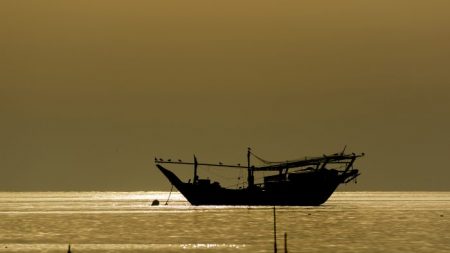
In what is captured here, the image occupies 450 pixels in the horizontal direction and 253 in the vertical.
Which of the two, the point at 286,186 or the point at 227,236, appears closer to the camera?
the point at 227,236

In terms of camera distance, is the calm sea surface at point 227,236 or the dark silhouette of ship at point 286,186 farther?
the dark silhouette of ship at point 286,186

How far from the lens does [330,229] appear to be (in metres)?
88.5

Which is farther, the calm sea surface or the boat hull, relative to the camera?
the boat hull

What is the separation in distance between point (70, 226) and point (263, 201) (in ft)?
155

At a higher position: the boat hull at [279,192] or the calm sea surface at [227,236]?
the boat hull at [279,192]

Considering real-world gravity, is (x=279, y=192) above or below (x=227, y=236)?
above

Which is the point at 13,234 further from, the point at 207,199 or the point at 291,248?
the point at 207,199

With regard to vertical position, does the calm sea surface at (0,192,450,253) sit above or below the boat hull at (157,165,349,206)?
below

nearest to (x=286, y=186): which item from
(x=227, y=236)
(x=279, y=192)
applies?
(x=279, y=192)

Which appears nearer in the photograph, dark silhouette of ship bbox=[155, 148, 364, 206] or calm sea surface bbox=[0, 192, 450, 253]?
calm sea surface bbox=[0, 192, 450, 253]

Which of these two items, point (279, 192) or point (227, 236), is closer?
point (227, 236)

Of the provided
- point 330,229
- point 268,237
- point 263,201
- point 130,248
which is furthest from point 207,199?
point 130,248

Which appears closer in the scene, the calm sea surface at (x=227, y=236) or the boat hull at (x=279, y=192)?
the calm sea surface at (x=227, y=236)

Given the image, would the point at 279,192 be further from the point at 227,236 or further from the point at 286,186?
the point at 227,236
